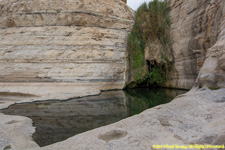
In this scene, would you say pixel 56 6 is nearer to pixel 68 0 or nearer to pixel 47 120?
pixel 68 0

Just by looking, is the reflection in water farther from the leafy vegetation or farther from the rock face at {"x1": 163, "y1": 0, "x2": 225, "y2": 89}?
the leafy vegetation

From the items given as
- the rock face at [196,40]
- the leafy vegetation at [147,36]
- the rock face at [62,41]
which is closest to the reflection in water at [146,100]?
the rock face at [196,40]

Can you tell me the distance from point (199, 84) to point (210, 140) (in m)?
2.84

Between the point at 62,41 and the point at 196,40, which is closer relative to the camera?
the point at 196,40

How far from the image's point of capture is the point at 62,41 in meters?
9.85

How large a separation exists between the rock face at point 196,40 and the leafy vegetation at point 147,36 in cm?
52

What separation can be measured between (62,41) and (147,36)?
5548 millimetres

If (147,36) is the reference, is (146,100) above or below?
below

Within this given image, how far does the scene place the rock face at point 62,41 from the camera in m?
8.98

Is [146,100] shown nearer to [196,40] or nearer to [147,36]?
[196,40]

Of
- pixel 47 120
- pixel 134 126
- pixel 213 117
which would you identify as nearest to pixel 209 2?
pixel 213 117

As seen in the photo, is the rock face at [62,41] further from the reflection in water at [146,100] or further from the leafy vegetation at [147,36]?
the reflection in water at [146,100]

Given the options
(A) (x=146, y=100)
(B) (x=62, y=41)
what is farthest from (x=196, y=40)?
(B) (x=62, y=41)

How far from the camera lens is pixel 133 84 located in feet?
33.5
